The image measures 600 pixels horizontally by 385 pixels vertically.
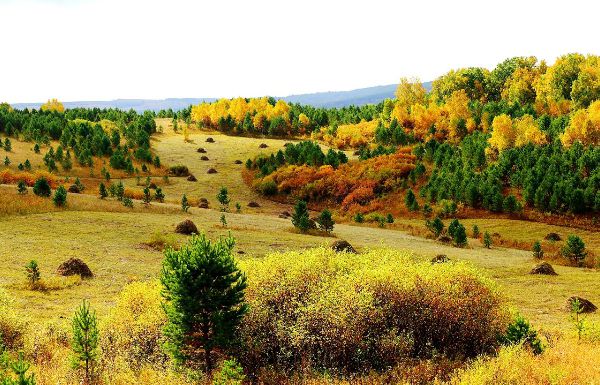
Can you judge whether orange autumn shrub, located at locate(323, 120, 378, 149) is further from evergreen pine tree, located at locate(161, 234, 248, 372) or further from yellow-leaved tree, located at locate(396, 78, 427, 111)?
evergreen pine tree, located at locate(161, 234, 248, 372)

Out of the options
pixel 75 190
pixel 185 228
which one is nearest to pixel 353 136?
pixel 75 190

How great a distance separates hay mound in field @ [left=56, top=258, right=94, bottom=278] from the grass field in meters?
0.63

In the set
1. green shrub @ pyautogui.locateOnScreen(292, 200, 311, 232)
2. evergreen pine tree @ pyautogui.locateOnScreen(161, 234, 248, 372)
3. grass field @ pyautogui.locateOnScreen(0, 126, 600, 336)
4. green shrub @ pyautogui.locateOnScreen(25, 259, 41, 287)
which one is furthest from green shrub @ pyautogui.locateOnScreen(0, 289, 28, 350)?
green shrub @ pyautogui.locateOnScreen(292, 200, 311, 232)

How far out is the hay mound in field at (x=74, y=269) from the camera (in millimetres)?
31328

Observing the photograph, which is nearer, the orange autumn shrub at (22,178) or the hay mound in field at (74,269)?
the hay mound in field at (74,269)

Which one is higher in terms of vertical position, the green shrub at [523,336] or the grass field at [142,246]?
the green shrub at [523,336]

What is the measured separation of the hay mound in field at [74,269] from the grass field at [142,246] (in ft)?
2.08

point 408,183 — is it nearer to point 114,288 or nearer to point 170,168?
point 170,168

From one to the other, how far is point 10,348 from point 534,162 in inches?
3101

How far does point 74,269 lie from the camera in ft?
103

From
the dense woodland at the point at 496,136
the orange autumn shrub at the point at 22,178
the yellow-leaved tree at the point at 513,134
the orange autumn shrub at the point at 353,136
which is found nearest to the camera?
the dense woodland at the point at 496,136

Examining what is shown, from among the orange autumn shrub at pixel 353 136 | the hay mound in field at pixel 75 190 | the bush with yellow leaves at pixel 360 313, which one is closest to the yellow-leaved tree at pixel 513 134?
the orange autumn shrub at pixel 353 136

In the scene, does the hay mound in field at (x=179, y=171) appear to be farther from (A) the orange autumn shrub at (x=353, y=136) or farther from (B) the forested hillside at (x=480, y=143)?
(A) the orange autumn shrub at (x=353, y=136)

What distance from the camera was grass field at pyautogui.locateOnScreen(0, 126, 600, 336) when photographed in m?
28.8
